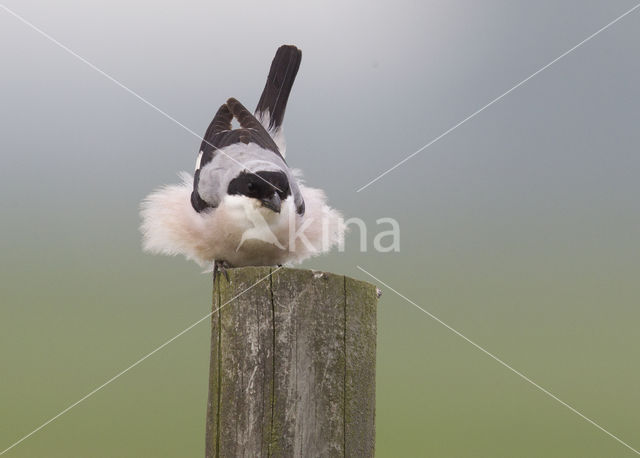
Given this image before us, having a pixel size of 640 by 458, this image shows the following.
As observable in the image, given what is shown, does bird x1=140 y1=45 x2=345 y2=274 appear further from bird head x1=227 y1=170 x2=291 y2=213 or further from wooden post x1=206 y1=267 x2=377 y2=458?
wooden post x1=206 y1=267 x2=377 y2=458

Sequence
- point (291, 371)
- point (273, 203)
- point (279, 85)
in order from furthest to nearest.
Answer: point (279, 85)
point (273, 203)
point (291, 371)

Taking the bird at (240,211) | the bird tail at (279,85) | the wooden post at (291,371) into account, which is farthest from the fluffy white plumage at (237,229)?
the wooden post at (291,371)

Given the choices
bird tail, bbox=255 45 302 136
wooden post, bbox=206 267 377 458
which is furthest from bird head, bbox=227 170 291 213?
bird tail, bbox=255 45 302 136

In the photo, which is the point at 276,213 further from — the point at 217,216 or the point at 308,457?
the point at 308,457

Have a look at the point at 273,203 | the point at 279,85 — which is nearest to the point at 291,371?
the point at 273,203

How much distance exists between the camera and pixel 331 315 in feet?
6.81

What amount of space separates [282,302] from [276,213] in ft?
3.74

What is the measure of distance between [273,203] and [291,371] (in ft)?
4.08

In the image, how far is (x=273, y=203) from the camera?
3.10 m

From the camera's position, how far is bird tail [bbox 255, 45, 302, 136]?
4418mm

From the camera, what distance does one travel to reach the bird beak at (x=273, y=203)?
310 cm

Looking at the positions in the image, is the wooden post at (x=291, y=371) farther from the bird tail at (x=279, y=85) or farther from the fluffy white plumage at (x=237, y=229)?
the bird tail at (x=279, y=85)

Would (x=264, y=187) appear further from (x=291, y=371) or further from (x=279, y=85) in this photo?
(x=279, y=85)

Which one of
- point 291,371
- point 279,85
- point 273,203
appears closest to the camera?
point 291,371
